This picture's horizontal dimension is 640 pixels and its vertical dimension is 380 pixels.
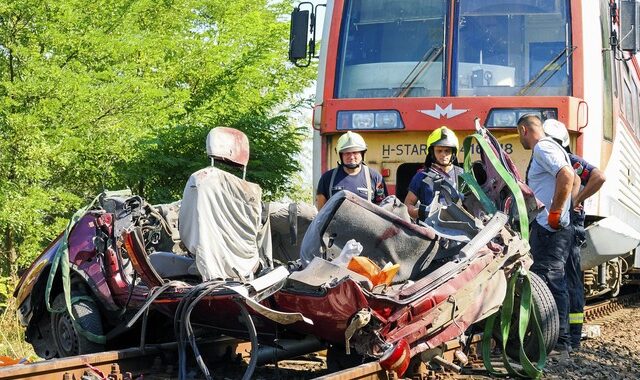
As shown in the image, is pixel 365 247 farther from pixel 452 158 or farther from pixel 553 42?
pixel 553 42

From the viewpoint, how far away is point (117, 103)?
1311 cm

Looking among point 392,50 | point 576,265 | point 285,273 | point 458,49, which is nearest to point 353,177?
point 576,265

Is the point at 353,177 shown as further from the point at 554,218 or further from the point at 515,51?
the point at 515,51

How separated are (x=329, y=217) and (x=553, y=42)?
15.5ft

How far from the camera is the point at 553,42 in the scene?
982 cm

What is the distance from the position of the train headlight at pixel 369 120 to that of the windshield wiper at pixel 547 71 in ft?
3.99

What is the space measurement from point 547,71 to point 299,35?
254cm

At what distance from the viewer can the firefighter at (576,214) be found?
846 cm

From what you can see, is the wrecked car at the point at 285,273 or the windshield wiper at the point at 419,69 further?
the windshield wiper at the point at 419,69

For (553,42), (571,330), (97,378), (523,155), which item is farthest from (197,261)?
(553,42)

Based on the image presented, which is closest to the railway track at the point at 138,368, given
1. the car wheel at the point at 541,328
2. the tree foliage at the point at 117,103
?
the car wheel at the point at 541,328

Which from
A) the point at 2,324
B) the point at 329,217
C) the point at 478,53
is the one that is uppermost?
the point at 478,53

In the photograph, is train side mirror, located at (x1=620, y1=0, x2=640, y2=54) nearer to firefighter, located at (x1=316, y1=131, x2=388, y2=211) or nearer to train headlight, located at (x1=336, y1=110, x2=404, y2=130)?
train headlight, located at (x1=336, y1=110, x2=404, y2=130)

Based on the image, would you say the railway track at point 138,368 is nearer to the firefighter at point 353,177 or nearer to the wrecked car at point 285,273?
the wrecked car at point 285,273
